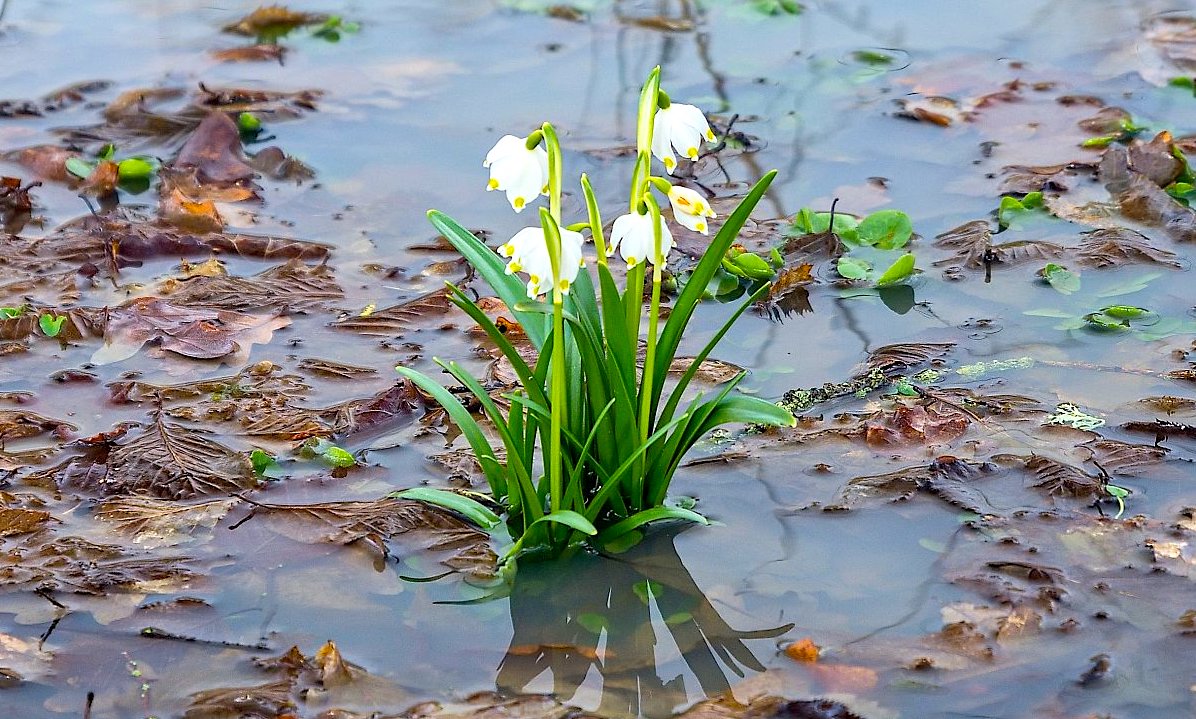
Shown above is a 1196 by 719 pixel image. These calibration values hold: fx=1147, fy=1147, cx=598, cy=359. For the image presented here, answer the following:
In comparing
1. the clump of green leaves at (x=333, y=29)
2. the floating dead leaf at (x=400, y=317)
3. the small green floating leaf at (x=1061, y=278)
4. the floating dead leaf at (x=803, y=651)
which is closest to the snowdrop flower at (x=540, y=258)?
the floating dead leaf at (x=803, y=651)

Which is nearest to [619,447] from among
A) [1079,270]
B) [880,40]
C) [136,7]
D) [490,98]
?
[1079,270]

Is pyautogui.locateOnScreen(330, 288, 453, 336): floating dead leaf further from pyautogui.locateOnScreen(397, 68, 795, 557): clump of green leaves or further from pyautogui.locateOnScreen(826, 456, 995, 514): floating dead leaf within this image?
pyautogui.locateOnScreen(826, 456, 995, 514): floating dead leaf

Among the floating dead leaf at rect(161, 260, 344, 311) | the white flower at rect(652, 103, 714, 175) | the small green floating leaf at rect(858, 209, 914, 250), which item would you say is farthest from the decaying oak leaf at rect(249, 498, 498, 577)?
the small green floating leaf at rect(858, 209, 914, 250)

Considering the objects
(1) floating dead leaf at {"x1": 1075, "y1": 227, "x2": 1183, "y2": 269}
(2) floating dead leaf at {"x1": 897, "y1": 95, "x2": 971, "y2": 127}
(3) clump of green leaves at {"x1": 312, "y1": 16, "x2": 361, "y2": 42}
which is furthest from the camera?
(3) clump of green leaves at {"x1": 312, "y1": 16, "x2": 361, "y2": 42}

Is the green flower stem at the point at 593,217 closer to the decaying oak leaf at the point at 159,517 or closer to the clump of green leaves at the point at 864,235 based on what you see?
the decaying oak leaf at the point at 159,517

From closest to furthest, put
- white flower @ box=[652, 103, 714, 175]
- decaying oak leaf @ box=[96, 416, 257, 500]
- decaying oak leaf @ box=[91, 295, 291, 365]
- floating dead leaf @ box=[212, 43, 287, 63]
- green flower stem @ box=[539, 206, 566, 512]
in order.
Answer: green flower stem @ box=[539, 206, 566, 512] < white flower @ box=[652, 103, 714, 175] < decaying oak leaf @ box=[96, 416, 257, 500] < decaying oak leaf @ box=[91, 295, 291, 365] < floating dead leaf @ box=[212, 43, 287, 63]

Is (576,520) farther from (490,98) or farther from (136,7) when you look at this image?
(136,7)
